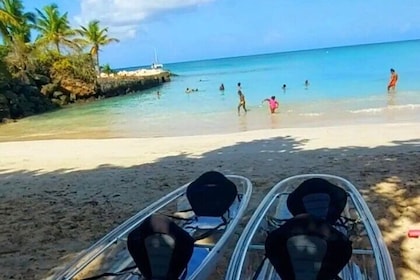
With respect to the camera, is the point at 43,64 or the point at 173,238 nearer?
the point at 173,238

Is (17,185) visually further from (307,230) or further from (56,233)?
(307,230)

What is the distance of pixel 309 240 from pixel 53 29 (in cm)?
3913

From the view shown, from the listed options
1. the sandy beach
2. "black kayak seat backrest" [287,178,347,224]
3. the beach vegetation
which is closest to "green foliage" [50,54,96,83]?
the beach vegetation

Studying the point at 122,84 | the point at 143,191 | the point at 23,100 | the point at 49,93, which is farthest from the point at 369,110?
the point at 122,84

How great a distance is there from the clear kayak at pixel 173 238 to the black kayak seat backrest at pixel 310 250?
0.63 metres

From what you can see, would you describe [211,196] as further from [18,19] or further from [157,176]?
[18,19]

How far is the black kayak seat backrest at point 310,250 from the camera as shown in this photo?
2873 mm

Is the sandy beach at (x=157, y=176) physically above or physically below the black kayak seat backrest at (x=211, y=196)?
below

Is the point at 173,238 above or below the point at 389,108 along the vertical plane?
above

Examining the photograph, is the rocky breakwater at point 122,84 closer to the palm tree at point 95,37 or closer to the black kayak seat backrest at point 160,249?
the palm tree at point 95,37

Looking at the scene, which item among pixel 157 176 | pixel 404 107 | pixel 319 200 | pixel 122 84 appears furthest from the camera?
pixel 122 84

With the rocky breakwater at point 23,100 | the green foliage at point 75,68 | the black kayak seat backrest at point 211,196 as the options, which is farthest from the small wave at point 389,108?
the green foliage at point 75,68

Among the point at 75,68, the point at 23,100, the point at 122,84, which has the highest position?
the point at 75,68

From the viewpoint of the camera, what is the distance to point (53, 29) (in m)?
38.4
